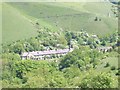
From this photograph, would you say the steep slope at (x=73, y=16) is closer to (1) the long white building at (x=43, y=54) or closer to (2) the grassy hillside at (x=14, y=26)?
(2) the grassy hillside at (x=14, y=26)

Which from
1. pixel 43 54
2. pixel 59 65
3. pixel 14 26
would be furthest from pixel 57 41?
pixel 59 65

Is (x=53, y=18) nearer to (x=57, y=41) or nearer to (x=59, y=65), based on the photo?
(x=57, y=41)

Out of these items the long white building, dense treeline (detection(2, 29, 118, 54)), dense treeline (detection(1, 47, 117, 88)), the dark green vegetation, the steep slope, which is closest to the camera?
dense treeline (detection(1, 47, 117, 88))

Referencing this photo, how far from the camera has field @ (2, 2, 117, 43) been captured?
4705 inches

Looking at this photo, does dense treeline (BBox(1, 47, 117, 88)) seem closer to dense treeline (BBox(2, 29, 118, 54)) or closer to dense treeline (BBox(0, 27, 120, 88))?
dense treeline (BBox(0, 27, 120, 88))

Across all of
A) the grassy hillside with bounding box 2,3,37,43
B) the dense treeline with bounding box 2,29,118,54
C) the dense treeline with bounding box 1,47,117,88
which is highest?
the dense treeline with bounding box 1,47,117,88

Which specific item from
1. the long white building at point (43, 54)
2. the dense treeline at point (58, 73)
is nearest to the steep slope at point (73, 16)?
the long white building at point (43, 54)

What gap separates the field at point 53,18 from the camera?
119500 mm

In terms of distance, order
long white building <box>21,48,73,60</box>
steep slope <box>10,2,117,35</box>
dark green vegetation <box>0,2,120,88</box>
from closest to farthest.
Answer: dark green vegetation <box>0,2,120,88</box> < long white building <box>21,48,73,60</box> < steep slope <box>10,2,117,35</box>

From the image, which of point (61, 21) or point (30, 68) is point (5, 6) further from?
point (30, 68)

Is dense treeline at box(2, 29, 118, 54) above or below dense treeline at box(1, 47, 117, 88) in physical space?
below

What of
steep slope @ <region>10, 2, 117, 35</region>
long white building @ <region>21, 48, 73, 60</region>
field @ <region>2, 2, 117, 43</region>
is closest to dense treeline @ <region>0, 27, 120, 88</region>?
long white building @ <region>21, 48, 73, 60</region>

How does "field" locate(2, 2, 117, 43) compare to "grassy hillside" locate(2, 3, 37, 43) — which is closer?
"grassy hillside" locate(2, 3, 37, 43)

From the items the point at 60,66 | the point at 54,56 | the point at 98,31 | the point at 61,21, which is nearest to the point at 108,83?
the point at 60,66
